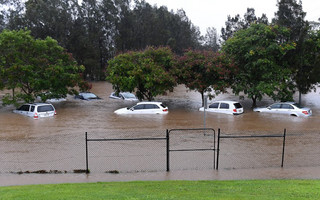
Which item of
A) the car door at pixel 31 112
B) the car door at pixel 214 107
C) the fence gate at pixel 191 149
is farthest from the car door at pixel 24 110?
the car door at pixel 214 107

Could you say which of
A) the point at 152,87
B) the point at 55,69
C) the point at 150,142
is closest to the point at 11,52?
the point at 55,69

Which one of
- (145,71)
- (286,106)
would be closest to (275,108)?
(286,106)

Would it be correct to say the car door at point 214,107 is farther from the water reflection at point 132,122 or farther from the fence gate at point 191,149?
the fence gate at point 191,149

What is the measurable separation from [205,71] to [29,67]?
1477 centimetres

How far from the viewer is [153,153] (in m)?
14.0

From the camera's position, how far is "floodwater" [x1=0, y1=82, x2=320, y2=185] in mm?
13000

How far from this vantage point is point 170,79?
26.1 metres

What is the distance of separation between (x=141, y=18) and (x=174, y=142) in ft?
207

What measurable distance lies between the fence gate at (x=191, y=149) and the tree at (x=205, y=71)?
8.82 metres

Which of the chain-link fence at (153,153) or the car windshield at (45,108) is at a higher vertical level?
the car windshield at (45,108)

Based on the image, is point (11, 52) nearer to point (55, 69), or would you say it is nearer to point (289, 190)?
point (55, 69)

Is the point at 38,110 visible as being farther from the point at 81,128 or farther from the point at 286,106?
the point at 286,106

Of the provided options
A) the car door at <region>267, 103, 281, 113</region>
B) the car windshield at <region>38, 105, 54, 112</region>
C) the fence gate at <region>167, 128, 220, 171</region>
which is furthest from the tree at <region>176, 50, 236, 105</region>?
the car windshield at <region>38, 105, 54, 112</region>

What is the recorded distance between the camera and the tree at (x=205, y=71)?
2644 cm
